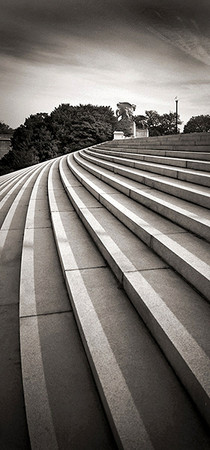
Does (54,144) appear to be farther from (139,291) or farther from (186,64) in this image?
(139,291)

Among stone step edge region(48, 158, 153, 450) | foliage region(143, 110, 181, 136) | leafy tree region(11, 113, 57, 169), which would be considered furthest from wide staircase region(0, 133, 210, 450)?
foliage region(143, 110, 181, 136)

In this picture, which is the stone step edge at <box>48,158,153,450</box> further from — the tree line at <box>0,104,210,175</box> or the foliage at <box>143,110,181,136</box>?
the foliage at <box>143,110,181,136</box>

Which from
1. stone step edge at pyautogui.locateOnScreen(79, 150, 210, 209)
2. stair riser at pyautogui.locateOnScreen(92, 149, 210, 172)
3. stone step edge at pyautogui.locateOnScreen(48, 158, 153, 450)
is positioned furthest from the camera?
stair riser at pyautogui.locateOnScreen(92, 149, 210, 172)

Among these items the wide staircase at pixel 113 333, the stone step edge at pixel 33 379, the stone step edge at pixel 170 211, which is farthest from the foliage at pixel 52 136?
the stone step edge at pixel 33 379

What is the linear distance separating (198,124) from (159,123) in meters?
13.3

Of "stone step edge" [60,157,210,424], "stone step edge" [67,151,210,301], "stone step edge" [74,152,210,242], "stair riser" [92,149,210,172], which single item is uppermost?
"stair riser" [92,149,210,172]

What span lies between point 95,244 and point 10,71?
47053mm

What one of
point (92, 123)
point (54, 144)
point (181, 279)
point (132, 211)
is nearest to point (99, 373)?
point (181, 279)

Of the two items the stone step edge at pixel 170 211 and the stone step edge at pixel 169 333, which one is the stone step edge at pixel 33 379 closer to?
the stone step edge at pixel 169 333

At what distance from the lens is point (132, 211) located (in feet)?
11.8

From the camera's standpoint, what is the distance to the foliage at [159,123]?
218 feet

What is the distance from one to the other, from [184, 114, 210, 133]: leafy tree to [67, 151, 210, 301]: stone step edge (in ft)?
236

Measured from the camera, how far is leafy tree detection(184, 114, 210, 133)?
216ft

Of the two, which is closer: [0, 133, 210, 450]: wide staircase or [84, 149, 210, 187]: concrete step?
[0, 133, 210, 450]: wide staircase
